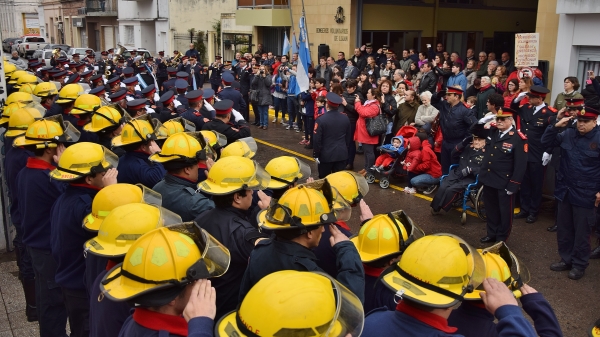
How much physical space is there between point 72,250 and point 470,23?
21841 millimetres

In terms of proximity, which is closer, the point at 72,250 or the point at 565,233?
the point at 72,250

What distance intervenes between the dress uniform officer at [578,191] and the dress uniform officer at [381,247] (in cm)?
401

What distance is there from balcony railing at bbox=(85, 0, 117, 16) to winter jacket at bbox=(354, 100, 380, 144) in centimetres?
3724

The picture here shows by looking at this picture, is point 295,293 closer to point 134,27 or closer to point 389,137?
point 389,137

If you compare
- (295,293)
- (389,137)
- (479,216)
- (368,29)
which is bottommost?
(479,216)

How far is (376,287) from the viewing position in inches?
144

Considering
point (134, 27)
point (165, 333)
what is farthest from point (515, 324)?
point (134, 27)

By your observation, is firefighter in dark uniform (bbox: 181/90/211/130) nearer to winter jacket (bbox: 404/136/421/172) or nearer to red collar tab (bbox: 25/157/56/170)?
red collar tab (bbox: 25/157/56/170)

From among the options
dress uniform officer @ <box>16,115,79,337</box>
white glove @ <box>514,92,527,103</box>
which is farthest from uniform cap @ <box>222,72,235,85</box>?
dress uniform officer @ <box>16,115,79,337</box>

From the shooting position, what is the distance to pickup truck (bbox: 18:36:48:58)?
4047 cm

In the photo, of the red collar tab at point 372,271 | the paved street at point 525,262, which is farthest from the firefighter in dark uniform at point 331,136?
the red collar tab at point 372,271

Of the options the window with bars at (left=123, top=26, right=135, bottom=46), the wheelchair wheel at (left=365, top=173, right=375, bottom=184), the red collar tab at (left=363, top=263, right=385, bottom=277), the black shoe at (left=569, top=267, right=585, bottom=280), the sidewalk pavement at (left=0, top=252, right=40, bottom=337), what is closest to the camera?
the red collar tab at (left=363, top=263, right=385, bottom=277)

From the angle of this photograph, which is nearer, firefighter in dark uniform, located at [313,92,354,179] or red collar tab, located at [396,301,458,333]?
red collar tab, located at [396,301,458,333]

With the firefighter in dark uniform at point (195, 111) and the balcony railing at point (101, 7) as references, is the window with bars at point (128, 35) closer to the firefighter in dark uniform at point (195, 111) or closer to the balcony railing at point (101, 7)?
the balcony railing at point (101, 7)
